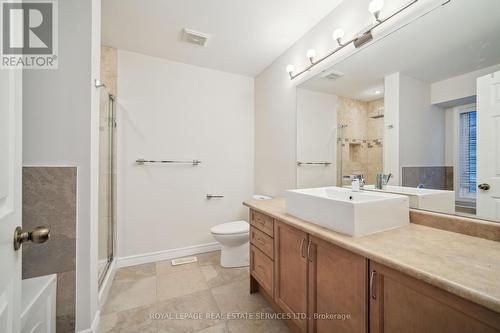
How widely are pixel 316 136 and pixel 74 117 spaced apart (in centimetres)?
186

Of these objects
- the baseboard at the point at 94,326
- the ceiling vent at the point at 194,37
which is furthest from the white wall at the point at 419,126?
the baseboard at the point at 94,326

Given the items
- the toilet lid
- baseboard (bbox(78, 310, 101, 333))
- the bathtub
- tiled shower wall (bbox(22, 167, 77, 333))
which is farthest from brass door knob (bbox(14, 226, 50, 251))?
the toilet lid

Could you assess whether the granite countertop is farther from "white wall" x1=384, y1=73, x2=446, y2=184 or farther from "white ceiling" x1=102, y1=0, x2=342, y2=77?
"white ceiling" x1=102, y1=0, x2=342, y2=77

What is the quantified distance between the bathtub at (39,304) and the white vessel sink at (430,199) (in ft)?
6.50

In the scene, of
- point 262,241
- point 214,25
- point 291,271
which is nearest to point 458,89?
point 291,271

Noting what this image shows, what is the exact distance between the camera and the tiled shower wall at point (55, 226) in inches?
45.1

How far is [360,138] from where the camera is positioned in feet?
5.22

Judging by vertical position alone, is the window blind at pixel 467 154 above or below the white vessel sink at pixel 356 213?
above

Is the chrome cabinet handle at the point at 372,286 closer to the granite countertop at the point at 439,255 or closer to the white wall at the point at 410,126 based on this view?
the granite countertop at the point at 439,255

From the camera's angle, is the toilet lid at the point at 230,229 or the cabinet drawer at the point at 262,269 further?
the toilet lid at the point at 230,229

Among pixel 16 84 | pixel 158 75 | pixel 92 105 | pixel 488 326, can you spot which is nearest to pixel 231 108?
pixel 158 75

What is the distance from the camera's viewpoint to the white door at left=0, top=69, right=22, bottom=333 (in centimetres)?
54

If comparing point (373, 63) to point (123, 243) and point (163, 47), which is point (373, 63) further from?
point (123, 243)

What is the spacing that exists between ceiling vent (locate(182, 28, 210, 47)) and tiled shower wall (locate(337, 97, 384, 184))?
56.1 inches
